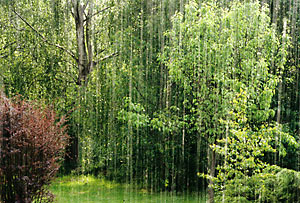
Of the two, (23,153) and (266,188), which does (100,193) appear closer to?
(23,153)

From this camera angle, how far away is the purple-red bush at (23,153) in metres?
5.38

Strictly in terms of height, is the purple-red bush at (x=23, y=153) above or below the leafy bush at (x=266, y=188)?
above

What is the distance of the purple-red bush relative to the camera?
17.7 feet

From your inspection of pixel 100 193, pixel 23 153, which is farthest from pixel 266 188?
pixel 100 193

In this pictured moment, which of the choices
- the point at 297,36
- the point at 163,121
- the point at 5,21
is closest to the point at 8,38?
the point at 5,21

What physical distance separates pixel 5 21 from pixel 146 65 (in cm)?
639

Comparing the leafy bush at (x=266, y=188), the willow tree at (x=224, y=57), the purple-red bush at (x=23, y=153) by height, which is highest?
the willow tree at (x=224, y=57)

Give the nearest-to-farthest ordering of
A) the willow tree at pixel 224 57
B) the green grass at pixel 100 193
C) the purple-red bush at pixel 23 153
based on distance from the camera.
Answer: the purple-red bush at pixel 23 153
the willow tree at pixel 224 57
the green grass at pixel 100 193

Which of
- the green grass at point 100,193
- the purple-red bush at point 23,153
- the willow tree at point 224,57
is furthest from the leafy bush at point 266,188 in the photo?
the purple-red bush at point 23,153

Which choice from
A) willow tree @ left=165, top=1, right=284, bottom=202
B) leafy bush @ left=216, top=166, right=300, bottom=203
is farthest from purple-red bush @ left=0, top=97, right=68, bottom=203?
leafy bush @ left=216, top=166, right=300, bottom=203

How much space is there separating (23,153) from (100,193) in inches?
178

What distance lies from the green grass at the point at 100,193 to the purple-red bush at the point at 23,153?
2159 mm

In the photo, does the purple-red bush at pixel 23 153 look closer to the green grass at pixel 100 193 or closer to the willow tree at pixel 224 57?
the green grass at pixel 100 193

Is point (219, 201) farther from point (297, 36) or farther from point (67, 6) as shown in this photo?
point (67, 6)
